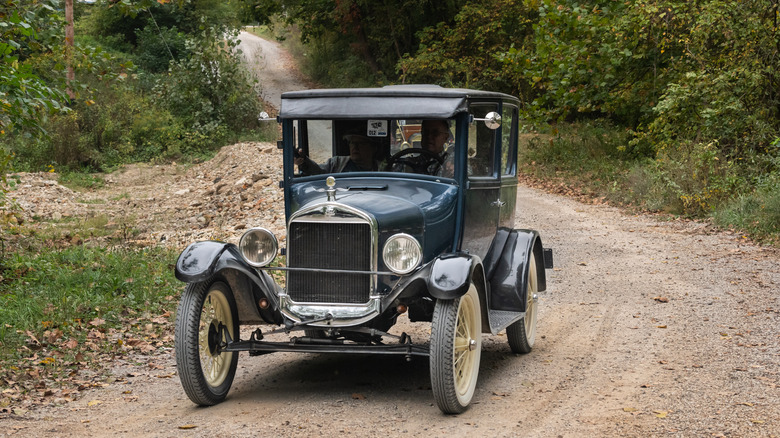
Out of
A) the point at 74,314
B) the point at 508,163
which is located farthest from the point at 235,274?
the point at 508,163

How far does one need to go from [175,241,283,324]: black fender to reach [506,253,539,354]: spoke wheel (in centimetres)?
208

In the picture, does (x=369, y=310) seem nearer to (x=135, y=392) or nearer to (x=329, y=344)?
(x=329, y=344)

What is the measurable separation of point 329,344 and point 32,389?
2.27m

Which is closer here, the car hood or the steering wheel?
the car hood

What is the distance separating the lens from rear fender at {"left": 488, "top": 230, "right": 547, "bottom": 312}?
6.47 m

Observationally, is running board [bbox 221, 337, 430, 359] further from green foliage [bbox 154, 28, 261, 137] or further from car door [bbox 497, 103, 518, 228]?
green foliage [bbox 154, 28, 261, 137]

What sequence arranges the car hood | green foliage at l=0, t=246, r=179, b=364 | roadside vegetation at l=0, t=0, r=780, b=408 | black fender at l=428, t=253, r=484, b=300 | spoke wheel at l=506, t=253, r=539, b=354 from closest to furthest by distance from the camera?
black fender at l=428, t=253, r=484, b=300 < the car hood < spoke wheel at l=506, t=253, r=539, b=354 < green foliage at l=0, t=246, r=179, b=364 < roadside vegetation at l=0, t=0, r=780, b=408

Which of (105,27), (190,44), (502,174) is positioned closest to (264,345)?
(502,174)

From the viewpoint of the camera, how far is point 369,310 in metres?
5.46

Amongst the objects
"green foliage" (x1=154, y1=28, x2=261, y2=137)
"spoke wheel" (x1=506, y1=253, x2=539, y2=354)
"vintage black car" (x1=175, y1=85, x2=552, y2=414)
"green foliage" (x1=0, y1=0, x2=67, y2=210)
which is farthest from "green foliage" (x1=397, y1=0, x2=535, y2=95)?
"vintage black car" (x1=175, y1=85, x2=552, y2=414)

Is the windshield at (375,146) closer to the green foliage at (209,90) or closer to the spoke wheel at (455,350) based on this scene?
the spoke wheel at (455,350)

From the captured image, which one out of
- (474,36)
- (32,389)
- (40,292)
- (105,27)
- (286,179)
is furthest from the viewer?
(105,27)

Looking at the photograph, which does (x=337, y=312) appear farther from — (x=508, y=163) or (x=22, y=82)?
(x=22, y=82)

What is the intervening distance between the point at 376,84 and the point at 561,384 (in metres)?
30.7
